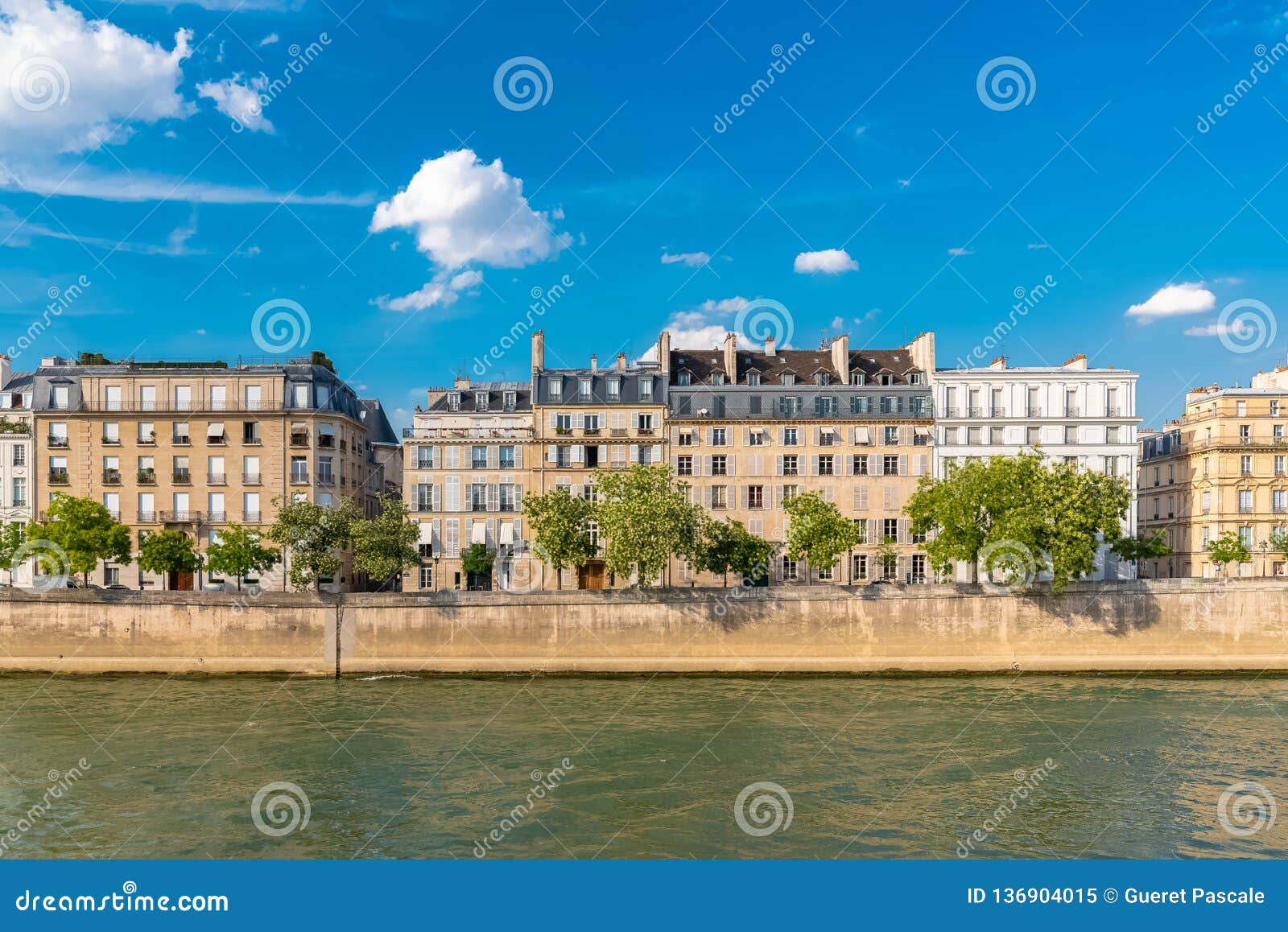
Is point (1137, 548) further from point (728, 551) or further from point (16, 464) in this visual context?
point (16, 464)

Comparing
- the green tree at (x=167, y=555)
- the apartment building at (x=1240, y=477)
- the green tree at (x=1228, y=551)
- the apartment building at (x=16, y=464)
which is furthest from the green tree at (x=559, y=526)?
the apartment building at (x=1240, y=477)

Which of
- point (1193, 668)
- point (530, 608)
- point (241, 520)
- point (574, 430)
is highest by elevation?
point (574, 430)

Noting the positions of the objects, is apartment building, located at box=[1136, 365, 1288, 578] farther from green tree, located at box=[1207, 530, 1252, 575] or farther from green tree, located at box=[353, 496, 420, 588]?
green tree, located at box=[353, 496, 420, 588]

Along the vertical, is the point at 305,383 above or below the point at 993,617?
above

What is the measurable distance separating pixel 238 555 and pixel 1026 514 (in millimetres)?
35354

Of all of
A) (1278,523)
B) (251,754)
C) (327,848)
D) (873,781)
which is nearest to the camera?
(327,848)

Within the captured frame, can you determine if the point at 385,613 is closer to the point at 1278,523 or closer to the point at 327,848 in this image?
the point at 327,848

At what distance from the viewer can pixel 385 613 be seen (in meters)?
43.7

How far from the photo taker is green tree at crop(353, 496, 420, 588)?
44.8 metres

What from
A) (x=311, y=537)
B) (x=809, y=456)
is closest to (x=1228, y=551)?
(x=809, y=456)

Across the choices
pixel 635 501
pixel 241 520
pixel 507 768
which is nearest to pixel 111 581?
pixel 241 520

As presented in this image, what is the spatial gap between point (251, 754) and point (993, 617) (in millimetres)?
30713

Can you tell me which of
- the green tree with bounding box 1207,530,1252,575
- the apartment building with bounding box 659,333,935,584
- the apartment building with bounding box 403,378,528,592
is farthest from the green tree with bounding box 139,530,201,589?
the green tree with bounding box 1207,530,1252,575

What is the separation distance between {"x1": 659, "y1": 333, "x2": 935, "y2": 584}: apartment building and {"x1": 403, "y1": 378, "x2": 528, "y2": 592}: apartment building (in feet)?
27.8
